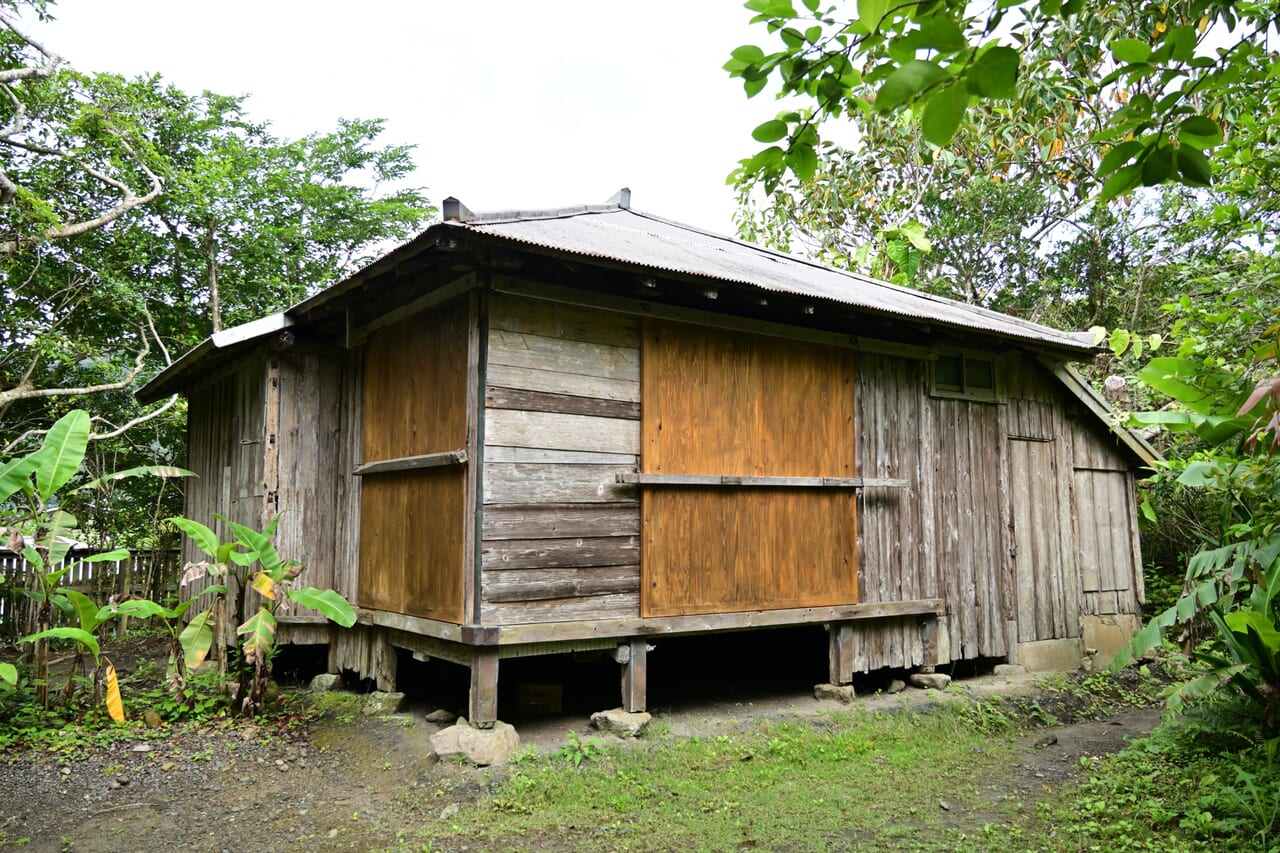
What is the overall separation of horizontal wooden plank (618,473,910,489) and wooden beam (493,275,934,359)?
1.24 meters

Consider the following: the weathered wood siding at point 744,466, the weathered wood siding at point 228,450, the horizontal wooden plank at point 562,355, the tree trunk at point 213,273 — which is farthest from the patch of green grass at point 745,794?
the tree trunk at point 213,273

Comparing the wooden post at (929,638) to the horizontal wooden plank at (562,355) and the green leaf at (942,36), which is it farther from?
the green leaf at (942,36)

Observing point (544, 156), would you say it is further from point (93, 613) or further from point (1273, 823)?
point (1273, 823)

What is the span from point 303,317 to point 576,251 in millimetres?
3174

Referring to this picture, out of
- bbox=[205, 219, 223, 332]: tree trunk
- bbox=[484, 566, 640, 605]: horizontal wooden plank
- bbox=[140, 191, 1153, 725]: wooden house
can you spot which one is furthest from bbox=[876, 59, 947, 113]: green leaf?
bbox=[205, 219, 223, 332]: tree trunk

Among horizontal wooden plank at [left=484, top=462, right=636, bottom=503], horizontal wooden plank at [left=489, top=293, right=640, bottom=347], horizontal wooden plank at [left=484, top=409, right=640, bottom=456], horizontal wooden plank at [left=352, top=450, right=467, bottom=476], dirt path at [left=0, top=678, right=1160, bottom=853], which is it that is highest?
horizontal wooden plank at [left=489, top=293, right=640, bottom=347]

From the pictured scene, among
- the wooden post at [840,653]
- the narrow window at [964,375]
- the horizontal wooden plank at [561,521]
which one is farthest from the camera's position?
the narrow window at [964,375]

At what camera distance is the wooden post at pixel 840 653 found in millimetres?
7492

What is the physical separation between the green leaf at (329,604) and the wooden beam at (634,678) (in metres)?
2.14

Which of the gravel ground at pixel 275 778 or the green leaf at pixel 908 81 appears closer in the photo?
the green leaf at pixel 908 81

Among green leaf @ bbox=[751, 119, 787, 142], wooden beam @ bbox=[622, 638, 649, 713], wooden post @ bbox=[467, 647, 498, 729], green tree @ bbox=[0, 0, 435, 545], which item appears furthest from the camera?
green tree @ bbox=[0, 0, 435, 545]

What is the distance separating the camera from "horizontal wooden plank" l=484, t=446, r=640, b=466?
5.94 metres

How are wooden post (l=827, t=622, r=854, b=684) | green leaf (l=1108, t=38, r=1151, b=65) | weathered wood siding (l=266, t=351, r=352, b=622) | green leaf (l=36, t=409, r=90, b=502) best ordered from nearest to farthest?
green leaf (l=1108, t=38, r=1151, b=65) → green leaf (l=36, t=409, r=90, b=502) → wooden post (l=827, t=622, r=854, b=684) → weathered wood siding (l=266, t=351, r=352, b=622)

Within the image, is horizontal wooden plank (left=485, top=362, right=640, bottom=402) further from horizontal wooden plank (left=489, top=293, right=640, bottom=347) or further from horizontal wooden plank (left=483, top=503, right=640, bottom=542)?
horizontal wooden plank (left=483, top=503, right=640, bottom=542)
